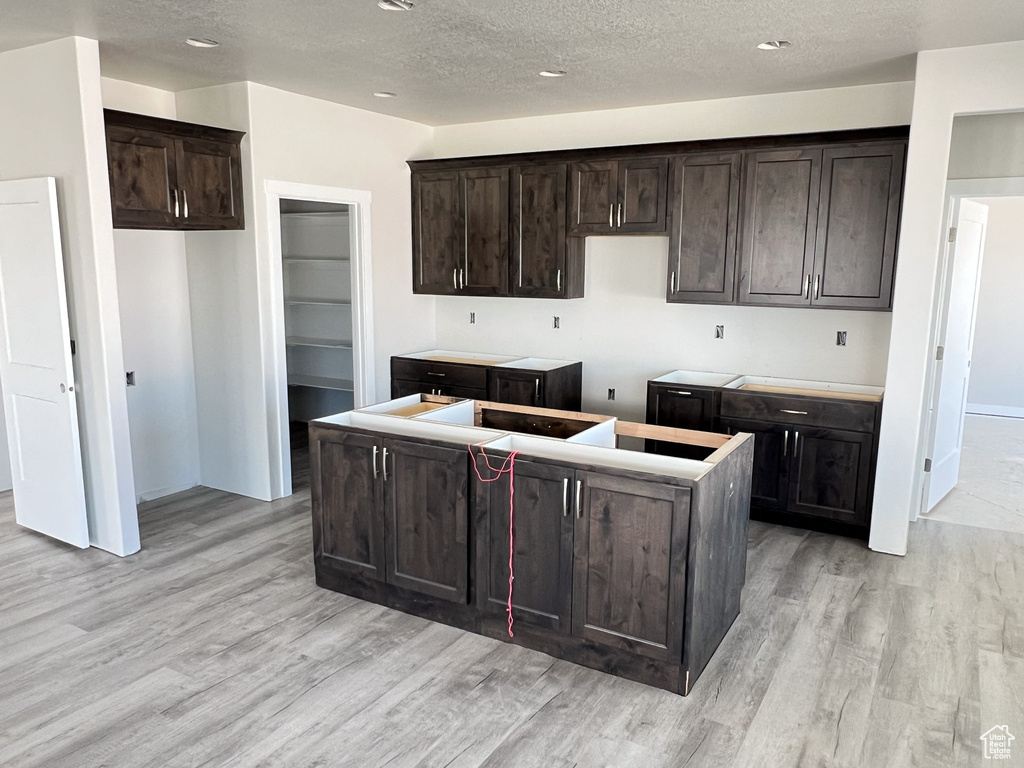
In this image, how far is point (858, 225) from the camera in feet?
14.2

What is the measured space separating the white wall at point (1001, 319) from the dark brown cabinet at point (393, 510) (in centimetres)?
698

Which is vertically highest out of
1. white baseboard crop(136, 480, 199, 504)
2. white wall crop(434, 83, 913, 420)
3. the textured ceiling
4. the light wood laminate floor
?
the textured ceiling

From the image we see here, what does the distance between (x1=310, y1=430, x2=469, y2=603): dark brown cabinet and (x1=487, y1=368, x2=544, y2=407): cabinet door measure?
6.42 ft

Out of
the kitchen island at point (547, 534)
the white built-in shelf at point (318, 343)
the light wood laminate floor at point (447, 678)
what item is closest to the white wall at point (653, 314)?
the white built-in shelf at point (318, 343)

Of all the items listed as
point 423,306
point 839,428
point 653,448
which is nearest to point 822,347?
point 839,428

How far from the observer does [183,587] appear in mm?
3729

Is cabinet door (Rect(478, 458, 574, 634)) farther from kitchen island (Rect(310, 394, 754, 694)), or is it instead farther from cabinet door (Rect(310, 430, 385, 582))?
cabinet door (Rect(310, 430, 385, 582))

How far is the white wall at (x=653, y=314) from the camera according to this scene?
4676 mm

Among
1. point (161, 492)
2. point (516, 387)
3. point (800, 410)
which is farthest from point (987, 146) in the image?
point (161, 492)

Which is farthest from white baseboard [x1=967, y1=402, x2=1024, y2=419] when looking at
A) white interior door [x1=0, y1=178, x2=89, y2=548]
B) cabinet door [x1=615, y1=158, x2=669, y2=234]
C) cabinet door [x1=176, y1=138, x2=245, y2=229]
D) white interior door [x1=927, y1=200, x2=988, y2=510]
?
white interior door [x1=0, y1=178, x2=89, y2=548]

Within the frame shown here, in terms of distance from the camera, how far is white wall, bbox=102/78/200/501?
4773mm

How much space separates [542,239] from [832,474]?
2.52m

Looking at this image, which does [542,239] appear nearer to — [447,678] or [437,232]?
[437,232]

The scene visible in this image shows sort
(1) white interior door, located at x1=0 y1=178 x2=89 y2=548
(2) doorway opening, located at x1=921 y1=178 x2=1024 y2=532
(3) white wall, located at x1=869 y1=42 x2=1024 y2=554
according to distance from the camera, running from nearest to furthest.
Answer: (3) white wall, located at x1=869 y1=42 x2=1024 y2=554 → (1) white interior door, located at x1=0 y1=178 x2=89 y2=548 → (2) doorway opening, located at x1=921 y1=178 x2=1024 y2=532
